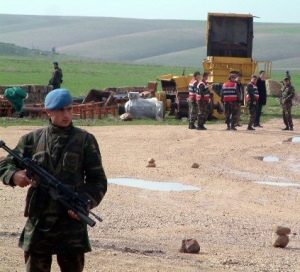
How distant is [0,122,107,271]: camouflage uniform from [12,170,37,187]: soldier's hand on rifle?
6 cm

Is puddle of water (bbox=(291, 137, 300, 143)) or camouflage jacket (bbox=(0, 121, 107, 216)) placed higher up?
camouflage jacket (bbox=(0, 121, 107, 216))

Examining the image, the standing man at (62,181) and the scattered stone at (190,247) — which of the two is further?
the scattered stone at (190,247)

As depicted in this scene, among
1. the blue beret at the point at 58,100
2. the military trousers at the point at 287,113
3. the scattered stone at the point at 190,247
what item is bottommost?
the military trousers at the point at 287,113

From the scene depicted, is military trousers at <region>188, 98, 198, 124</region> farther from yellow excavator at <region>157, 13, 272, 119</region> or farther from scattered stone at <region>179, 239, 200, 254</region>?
scattered stone at <region>179, 239, 200, 254</region>

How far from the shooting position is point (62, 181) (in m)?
7.22

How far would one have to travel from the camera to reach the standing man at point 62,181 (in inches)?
283

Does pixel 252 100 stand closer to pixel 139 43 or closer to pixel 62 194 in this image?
pixel 62 194

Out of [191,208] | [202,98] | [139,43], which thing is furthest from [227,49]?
[139,43]

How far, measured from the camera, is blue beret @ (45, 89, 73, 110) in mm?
7191

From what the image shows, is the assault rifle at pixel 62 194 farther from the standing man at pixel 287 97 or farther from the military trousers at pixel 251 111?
the standing man at pixel 287 97

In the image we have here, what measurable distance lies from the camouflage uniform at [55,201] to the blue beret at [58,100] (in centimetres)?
14

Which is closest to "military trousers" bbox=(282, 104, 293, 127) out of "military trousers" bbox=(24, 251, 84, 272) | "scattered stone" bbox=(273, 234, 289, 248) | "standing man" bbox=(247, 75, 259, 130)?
"standing man" bbox=(247, 75, 259, 130)

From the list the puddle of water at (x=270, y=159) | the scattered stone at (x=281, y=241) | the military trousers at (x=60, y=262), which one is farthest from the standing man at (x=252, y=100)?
the military trousers at (x=60, y=262)

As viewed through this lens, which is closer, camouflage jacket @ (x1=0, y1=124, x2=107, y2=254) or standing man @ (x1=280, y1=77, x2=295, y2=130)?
camouflage jacket @ (x1=0, y1=124, x2=107, y2=254)
